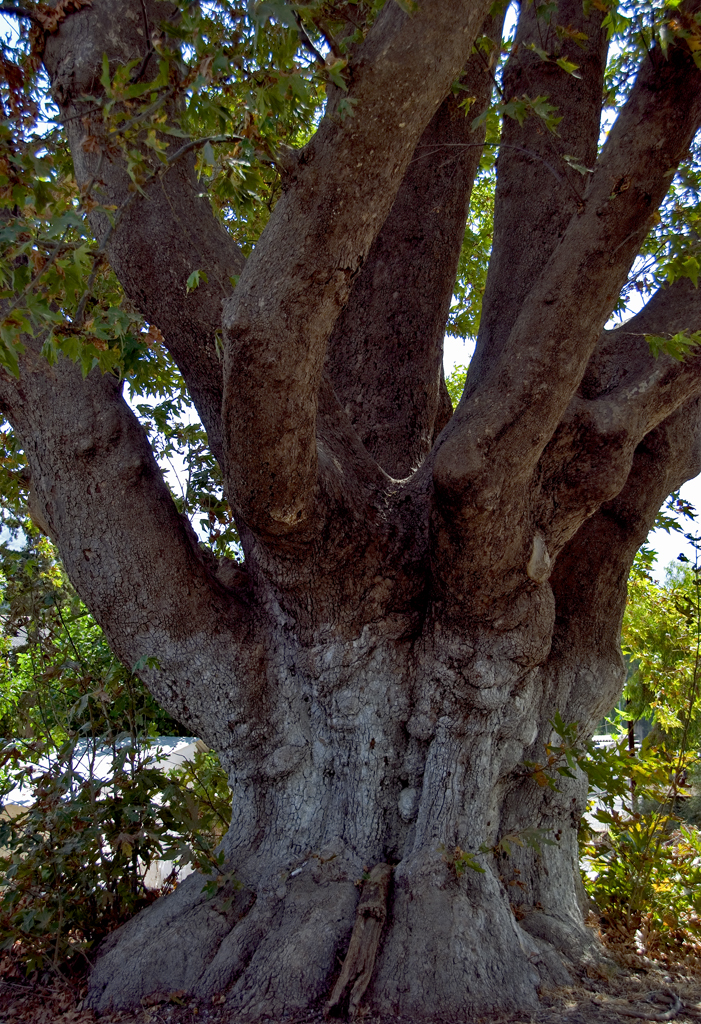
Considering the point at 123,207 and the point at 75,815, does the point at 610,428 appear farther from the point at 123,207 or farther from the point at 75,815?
the point at 75,815

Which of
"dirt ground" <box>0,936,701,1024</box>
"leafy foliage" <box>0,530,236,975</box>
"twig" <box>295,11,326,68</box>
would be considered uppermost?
"twig" <box>295,11,326,68</box>

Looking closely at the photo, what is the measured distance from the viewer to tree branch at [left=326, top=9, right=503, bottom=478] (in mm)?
Answer: 4465

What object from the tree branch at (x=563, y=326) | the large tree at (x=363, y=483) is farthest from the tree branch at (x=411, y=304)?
the tree branch at (x=563, y=326)

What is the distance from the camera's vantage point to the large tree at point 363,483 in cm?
282

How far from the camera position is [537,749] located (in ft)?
12.8

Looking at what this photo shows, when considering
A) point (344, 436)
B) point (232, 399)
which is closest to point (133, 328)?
point (232, 399)

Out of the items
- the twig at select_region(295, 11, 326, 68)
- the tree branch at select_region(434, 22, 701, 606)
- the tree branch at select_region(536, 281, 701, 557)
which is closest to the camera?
the twig at select_region(295, 11, 326, 68)

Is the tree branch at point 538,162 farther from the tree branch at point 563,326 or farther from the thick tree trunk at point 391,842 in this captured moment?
the thick tree trunk at point 391,842

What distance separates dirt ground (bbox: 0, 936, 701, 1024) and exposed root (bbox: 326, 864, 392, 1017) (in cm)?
8

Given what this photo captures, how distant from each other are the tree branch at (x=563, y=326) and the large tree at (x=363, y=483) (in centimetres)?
1

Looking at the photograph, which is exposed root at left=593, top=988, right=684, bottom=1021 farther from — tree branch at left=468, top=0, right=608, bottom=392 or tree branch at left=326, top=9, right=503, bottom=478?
tree branch at left=468, top=0, right=608, bottom=392

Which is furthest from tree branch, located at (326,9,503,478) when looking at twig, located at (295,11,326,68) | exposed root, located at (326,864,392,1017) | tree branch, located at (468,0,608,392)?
exposed root, located at (326,864,392,1017)

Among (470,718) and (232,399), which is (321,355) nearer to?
(232,399)

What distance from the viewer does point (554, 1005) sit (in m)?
2.93
